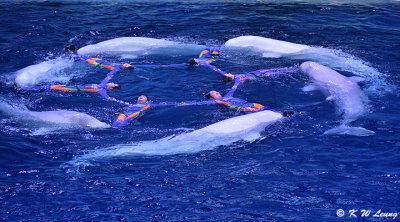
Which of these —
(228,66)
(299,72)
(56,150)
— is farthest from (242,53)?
(56,150)

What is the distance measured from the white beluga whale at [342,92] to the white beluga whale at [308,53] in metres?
0.92

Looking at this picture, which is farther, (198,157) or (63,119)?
(63,119)

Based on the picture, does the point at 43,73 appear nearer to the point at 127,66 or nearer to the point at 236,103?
the point at 127,66

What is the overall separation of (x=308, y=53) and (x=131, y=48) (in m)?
4.88

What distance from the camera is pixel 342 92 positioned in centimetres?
975

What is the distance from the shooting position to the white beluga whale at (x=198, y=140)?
7.46 m

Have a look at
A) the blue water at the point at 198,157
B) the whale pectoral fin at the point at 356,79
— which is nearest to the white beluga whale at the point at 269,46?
the blue water at the point at 198,157

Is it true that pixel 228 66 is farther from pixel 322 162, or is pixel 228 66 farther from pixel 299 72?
pixel 322 162

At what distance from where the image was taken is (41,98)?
10070mm

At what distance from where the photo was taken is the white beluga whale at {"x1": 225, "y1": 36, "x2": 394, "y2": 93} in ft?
37.6

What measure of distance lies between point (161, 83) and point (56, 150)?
3.79m

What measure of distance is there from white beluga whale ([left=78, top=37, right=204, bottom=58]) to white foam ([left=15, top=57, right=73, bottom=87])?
3.39 ft

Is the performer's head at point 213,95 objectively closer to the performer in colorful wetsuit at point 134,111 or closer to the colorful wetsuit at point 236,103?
the colorful wetsuit at point 236,103

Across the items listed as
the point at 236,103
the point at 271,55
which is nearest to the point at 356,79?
the point at 271,55
